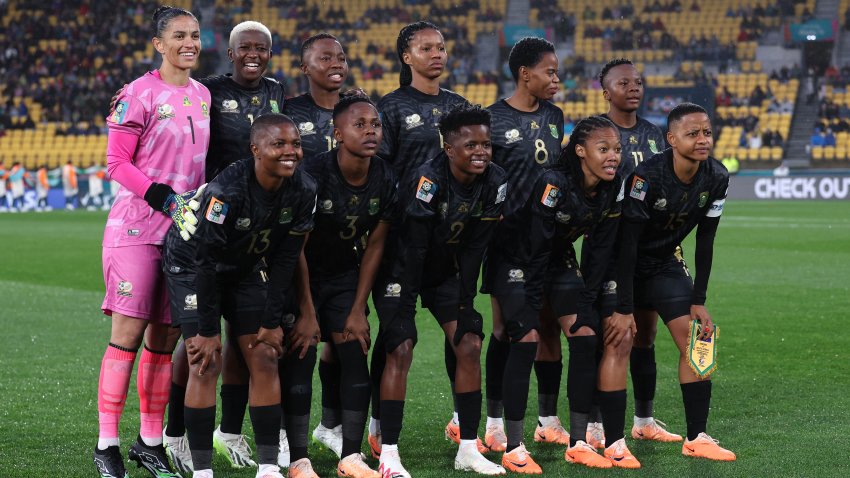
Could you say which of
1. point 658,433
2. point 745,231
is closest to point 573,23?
point 745,231

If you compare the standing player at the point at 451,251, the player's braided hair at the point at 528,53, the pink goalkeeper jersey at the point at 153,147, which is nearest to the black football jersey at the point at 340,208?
the standing player at the point at 451,251

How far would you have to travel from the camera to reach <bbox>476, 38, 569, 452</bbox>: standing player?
620cm

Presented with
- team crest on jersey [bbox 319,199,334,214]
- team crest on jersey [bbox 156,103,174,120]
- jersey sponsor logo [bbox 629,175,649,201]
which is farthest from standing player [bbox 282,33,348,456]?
jersey sponsor logo [bbox 629,175,649,201]

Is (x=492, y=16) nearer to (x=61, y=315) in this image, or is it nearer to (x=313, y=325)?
(x=61, y=315)

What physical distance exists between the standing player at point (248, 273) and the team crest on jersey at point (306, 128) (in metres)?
0.82

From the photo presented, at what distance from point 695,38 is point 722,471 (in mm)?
38496

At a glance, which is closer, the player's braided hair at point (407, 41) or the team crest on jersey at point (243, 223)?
the team crest on jersey at point (243, 223)

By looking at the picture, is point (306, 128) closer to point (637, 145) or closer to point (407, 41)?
point (407, 41)

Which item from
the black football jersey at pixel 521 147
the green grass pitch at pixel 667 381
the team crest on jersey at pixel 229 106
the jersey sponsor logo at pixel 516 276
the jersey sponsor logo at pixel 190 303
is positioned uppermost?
the team crest on jersey at pixel 229 106

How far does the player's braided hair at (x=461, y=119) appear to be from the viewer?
5605 mm

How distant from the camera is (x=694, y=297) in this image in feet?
20.0

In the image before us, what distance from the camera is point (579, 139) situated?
5836mm

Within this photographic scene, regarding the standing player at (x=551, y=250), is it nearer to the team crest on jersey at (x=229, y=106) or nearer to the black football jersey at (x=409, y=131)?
the black football jersey at (x=409, y=131)

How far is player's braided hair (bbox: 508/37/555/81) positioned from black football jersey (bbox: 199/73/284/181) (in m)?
1.42
